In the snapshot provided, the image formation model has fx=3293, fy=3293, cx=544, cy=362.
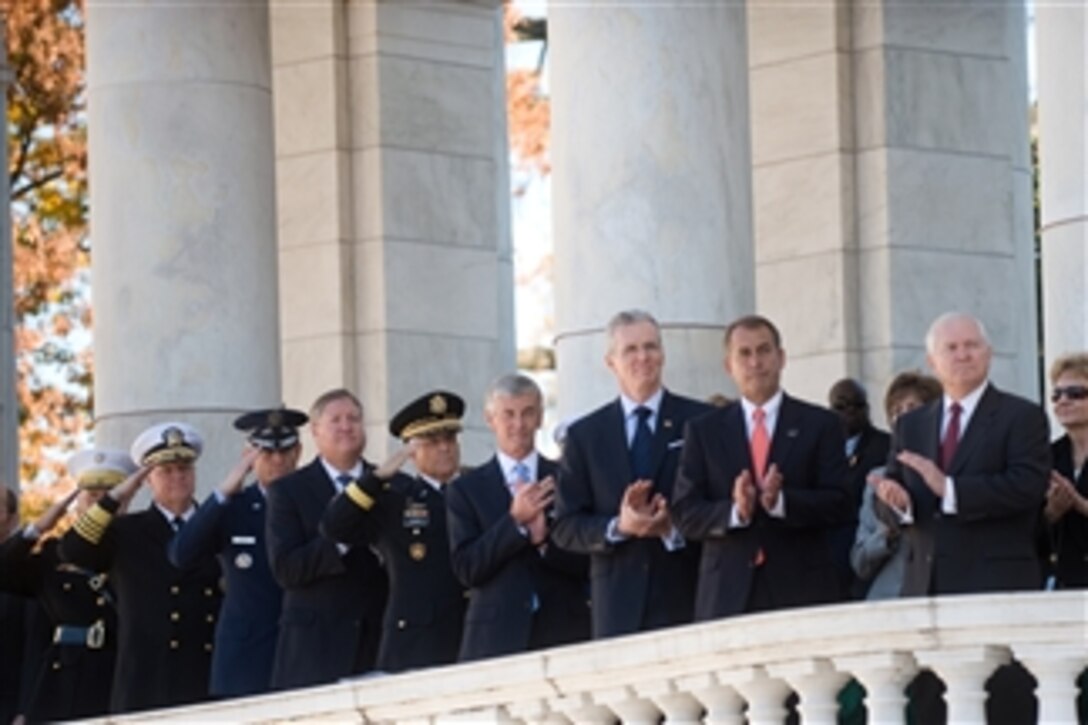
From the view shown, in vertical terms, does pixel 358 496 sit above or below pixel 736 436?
below

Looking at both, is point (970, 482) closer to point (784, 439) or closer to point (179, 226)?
point (784, 439)

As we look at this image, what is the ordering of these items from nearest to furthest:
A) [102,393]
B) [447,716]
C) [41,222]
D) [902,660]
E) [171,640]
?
[902,660] < [447,716] < [171,640] < [102,393] < [41,222]

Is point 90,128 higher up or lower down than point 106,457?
higher up

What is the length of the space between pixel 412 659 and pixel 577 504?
82.6 inches

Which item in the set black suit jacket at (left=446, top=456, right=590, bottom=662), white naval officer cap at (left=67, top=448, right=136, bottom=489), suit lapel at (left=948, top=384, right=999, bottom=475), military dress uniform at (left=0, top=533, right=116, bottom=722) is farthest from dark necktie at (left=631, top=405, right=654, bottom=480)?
military dress uniform at (left=0, top=533, right=116, bottom=722)

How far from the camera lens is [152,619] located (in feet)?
83.5

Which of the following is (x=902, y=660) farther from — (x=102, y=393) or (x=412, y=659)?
(x=102, y=393)

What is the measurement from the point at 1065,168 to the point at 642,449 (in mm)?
5820

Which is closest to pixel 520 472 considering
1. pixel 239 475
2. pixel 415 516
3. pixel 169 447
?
pixel 415 516

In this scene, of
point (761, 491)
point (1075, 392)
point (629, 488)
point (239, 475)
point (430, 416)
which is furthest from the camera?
point (239, 475)

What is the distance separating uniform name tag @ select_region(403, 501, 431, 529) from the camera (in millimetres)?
23406

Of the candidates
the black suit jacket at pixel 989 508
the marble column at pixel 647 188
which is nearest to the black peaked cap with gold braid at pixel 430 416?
the marble column at pixel 647 188

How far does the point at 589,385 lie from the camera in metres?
27.2

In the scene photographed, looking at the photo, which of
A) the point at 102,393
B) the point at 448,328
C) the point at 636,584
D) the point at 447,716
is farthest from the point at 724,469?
the point at 448,328
